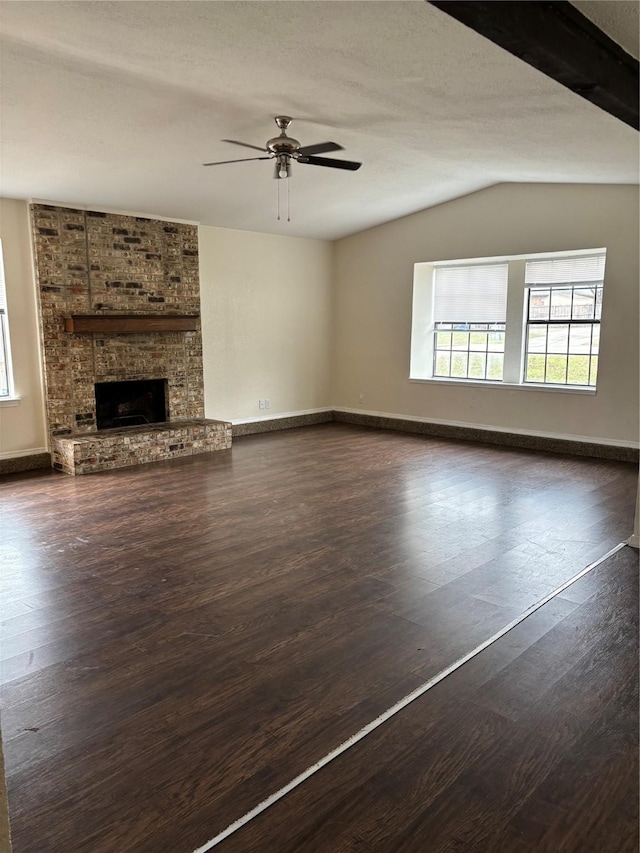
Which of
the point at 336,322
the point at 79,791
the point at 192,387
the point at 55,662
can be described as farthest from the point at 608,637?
the point at 336,322

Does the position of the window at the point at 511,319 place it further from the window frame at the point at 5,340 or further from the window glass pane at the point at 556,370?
the window frame at the point at 5,340

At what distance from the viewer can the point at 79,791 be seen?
1.94m

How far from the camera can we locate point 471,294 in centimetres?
782

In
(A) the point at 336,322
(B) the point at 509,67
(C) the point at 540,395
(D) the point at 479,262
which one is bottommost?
(C) the point at 540,395

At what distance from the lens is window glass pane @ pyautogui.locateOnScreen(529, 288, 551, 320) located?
719cm

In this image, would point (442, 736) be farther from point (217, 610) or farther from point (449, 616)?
point (217, 610)

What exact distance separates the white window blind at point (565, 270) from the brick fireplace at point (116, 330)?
156 inches

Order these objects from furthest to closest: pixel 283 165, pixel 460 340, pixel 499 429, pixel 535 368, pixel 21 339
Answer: pixel 460 340
pixel 499 429
pixel 535 368
pixel 21 339
pixel 283 165

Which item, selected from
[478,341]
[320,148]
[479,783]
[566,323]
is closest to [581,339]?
[566,323]

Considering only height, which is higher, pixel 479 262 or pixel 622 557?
pixel 479 262

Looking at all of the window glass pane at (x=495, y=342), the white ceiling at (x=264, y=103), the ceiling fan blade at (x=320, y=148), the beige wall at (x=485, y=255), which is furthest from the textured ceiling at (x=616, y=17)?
the window glass pane at (x=495, y=342)

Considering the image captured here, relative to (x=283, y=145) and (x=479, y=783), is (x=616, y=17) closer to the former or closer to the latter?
(x=283, y=145)

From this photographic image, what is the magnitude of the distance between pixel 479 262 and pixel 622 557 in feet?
15.6

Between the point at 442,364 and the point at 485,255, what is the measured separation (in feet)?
5.10
